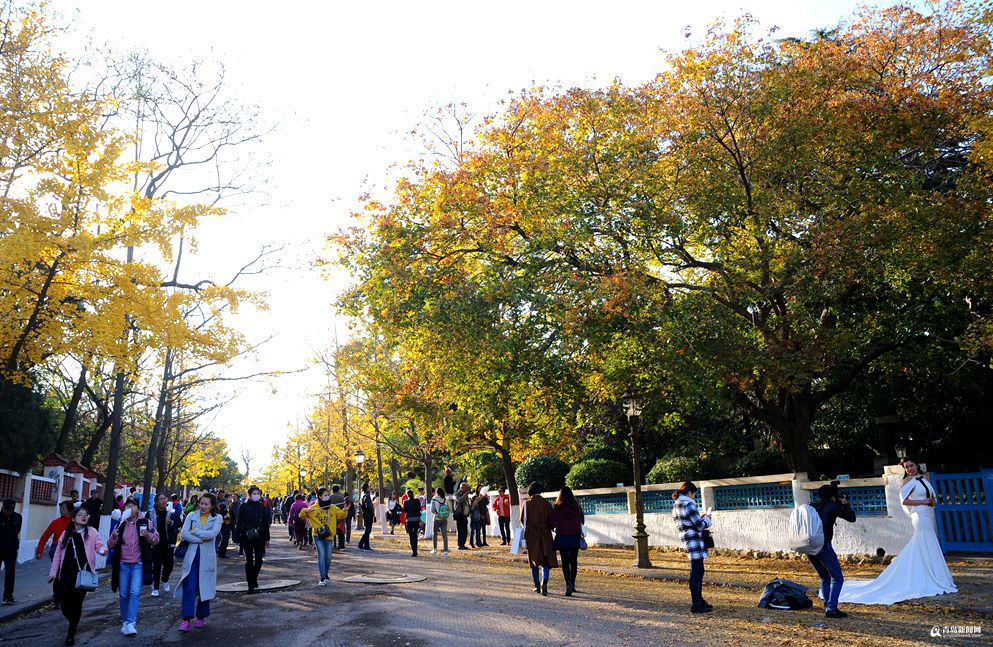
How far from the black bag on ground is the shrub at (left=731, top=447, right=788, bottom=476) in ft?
38.7

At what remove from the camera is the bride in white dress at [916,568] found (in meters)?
Answer: 10.4

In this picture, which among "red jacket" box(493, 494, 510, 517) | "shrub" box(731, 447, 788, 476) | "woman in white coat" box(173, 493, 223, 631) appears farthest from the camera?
"red jacket" box(493, 494, 510, 517)

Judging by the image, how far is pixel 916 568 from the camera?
10539mm

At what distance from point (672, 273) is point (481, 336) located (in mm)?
5647

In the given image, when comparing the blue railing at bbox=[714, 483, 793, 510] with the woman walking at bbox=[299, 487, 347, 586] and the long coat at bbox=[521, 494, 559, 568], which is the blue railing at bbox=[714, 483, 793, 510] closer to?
the long coat at bbox=[521, 494, 559, 568]

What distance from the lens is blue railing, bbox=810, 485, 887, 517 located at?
49.4 feet

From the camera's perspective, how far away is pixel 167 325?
15.5 metres

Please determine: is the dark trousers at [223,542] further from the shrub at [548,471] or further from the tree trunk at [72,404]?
the shrub at [548,471]

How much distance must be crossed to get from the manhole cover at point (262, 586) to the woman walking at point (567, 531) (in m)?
5.36

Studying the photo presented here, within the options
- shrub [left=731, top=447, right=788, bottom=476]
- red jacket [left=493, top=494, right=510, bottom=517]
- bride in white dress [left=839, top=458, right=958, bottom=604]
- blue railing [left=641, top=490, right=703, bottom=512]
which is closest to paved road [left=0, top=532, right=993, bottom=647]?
bride in white dress [left=839, top=458, right=958, bottom=604]

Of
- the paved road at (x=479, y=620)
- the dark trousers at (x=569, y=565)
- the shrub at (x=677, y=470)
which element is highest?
the shrub at (x=677, y=470)

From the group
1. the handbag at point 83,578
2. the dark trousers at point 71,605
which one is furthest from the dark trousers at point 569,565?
the dark trousers at point 71,605

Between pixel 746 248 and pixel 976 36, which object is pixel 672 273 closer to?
pixel 746 248

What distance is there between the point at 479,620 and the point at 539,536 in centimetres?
323
